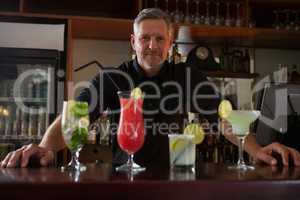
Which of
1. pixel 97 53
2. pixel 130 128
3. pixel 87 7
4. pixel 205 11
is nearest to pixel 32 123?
pixel 97 53

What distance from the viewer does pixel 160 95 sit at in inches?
72.9

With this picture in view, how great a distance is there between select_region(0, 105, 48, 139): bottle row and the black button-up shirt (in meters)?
0.96

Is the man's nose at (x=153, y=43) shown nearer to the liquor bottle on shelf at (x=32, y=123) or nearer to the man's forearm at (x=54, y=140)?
the man's forearm at (x=54, y=140)

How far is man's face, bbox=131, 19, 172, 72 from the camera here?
5.47 feet

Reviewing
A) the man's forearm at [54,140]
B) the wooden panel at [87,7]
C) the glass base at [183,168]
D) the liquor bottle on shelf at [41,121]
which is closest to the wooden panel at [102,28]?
the wooden panel at [87,7]

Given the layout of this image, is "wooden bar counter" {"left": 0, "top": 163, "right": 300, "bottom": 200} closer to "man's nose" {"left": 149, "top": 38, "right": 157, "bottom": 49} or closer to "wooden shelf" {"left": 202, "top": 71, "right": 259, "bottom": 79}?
"man's nose" {"left": 149, "top": 38, "right": 157, "bottom": 49}

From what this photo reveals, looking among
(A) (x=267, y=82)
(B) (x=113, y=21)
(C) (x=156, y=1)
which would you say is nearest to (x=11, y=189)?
(B) (x=113, y=21)

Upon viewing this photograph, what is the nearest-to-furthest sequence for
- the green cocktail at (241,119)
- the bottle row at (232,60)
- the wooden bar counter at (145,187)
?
the wooden bar counter at (145,187) < the green cocktail at (241,119) < the bottle row at (232,60)

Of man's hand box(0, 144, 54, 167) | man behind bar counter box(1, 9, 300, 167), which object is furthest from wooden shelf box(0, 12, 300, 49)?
man's hand box(0, 144, 54, 167)

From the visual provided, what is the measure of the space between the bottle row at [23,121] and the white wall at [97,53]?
1.54ft

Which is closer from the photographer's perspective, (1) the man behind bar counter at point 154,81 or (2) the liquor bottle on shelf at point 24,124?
(1) the man behind bar counter at point 154,81

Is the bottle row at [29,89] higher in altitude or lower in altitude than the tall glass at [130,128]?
higher

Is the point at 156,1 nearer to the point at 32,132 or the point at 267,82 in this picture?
the point at 267,82

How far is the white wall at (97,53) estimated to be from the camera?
122 inches
